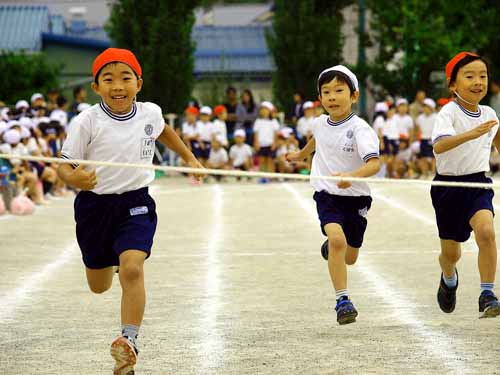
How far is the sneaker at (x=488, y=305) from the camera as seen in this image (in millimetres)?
8336

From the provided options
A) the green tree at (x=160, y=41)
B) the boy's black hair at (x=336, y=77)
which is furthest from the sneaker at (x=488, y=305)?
the green tree at (x=160, y=41)

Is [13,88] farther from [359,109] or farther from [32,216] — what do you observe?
[32,216]

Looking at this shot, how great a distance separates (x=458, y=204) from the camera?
8969mm

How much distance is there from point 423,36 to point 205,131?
27.8 feet

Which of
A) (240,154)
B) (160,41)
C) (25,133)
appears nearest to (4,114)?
(25,133)

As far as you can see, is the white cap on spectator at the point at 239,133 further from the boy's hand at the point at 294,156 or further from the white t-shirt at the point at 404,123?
the boy's hand at the point at 294,156

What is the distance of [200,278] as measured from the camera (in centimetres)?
1162

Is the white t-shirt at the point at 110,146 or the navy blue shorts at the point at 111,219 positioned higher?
the white t-shirt at the point at 110,146

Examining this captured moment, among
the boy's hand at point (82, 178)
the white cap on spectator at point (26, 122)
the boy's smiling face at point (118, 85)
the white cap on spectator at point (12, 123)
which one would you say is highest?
the boy's smiling face at point (118, 85)

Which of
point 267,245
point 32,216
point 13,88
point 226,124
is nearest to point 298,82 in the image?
point 226,124

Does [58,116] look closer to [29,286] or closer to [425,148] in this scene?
[425,148]

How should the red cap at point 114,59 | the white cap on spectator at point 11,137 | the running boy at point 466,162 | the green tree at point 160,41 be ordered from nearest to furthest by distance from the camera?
the red cap at point 114,59
the running boy at point 466,162
the white cap on spectator at point 11,137
the green tree at point 160,41

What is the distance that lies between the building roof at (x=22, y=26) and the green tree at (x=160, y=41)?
14008 mm

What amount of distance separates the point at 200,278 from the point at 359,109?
1099 inches
